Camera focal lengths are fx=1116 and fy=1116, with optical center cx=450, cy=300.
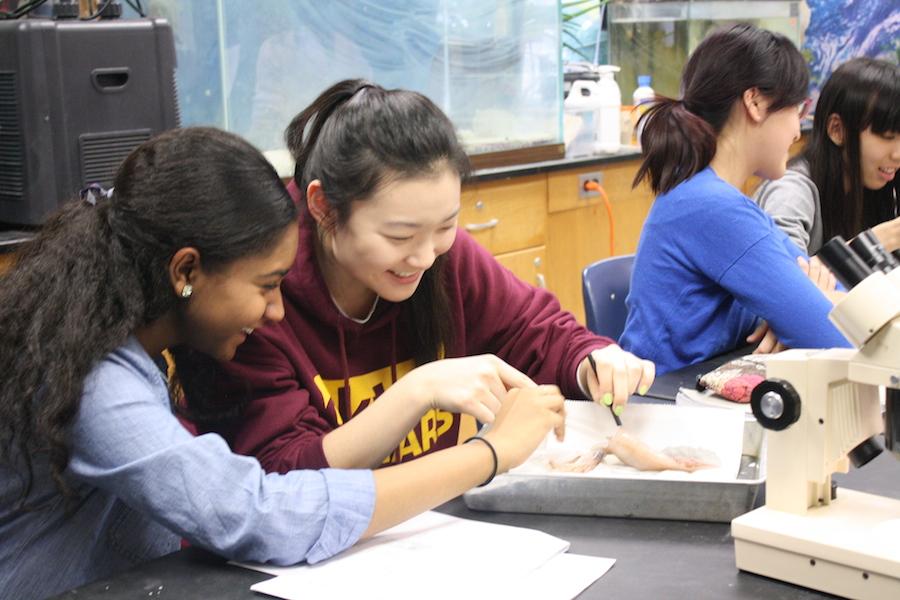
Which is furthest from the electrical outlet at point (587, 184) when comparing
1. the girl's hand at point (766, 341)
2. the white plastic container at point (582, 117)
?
the girl's hand at point (766, 341)

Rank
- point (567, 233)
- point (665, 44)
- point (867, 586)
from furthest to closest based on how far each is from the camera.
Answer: point (665, 44), point (567, 233), point (867, 586)

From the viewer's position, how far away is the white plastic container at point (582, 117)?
3.61 meters

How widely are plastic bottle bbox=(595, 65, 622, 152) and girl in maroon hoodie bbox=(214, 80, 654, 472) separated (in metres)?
2.16

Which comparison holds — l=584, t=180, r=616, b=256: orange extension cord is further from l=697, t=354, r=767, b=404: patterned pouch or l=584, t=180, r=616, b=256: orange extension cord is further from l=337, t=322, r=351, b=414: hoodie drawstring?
l=337, t=322, r=351, b=414: hoodie drawstring

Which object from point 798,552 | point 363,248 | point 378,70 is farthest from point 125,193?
point 378,70

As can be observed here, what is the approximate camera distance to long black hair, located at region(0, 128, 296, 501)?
1.07m

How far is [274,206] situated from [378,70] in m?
2.06

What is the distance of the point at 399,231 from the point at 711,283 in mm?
857

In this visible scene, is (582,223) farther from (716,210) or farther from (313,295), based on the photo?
(313,295)

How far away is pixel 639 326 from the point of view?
2.02m

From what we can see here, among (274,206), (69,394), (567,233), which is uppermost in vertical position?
(274,206)

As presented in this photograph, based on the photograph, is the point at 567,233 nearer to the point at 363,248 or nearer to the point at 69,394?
the point at 363,248

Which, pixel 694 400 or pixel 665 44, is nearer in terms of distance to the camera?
pixel 694 400

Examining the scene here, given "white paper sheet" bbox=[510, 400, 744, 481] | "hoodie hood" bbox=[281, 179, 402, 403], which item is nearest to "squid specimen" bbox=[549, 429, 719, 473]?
"white paper sheet" bbox=[510, 400, 744, 481]
